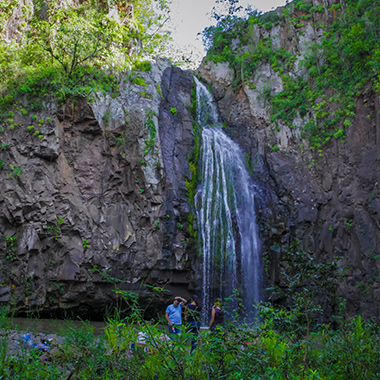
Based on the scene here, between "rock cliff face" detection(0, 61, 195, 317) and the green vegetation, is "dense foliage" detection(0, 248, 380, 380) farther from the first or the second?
"rock cliff face" detection(0, 61, 195, 317)

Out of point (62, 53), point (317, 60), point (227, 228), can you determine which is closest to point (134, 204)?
point (227, 228)

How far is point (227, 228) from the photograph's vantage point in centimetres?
1309

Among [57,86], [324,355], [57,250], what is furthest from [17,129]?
[324,355]

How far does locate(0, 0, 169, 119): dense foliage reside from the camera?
12359 millimetres

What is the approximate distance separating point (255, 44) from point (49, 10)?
10840mm

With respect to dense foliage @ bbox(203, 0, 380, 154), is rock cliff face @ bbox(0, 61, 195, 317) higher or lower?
lower

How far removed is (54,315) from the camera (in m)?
11.0

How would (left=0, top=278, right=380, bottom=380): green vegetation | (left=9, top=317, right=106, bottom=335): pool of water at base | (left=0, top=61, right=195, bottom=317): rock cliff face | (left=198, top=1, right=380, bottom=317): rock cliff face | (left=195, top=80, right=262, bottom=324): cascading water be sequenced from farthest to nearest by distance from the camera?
(left=195, top=80, right=262, bottom=324): cascading water < (left=198, top=1, right=380, bottom=317): rock cliff face < (left=0, top=61, right=195, bottom=317): rock cliff face < (left=9, top=317, right=106, bottom=335): pool of water at base < (left=0, top=278, right=380, bottom=380): green vegetation

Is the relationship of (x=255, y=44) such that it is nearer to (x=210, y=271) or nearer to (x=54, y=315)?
(x=210, y=271)

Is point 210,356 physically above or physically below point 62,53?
below

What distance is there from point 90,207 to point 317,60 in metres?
12.3

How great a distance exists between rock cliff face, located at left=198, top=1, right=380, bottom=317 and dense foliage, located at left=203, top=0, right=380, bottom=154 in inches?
13.2

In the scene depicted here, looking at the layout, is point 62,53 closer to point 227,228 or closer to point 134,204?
point 134,204

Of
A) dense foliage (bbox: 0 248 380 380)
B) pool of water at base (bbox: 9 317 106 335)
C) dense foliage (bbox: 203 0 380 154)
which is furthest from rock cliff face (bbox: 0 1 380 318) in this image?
dense foliage (bbox: 0 248 380 380)
